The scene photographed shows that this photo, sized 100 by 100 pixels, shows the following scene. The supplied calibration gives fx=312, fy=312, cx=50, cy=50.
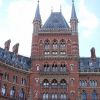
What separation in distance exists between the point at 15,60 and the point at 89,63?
21031 mm

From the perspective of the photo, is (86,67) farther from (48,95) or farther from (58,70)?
(48,95)

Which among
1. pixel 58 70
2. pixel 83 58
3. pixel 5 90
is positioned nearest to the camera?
pixel 5 90

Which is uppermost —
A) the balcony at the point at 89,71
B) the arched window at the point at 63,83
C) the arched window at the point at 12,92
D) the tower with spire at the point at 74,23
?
the tower with spire at the point at 74,23

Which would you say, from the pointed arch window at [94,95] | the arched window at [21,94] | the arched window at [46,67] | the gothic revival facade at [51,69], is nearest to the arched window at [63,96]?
the gothic revival facade at [51,69]

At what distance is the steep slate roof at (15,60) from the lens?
81.3m

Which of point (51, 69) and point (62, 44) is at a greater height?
point (62, 44)

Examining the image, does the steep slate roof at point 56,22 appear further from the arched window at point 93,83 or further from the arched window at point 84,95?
the arched window at point 84,95

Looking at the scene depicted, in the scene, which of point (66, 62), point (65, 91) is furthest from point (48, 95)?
point (66, 62)

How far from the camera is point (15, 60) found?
85250 mm

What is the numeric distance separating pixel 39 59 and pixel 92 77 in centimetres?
1524

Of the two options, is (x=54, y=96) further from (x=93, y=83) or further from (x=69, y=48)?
(x=69, y=48)

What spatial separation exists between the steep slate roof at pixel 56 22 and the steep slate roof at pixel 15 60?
11409 mm

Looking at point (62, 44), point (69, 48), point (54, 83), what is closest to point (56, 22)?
point (62, 44)

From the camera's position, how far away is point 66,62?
84.4m
